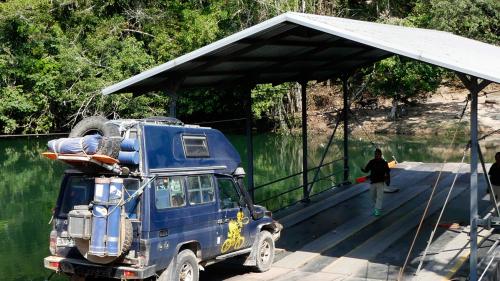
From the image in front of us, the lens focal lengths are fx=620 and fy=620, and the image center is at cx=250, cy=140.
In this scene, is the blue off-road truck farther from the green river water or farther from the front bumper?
the green river water

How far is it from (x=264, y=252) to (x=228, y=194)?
155cm

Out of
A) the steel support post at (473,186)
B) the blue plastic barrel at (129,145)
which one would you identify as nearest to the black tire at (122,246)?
the blue plastic barrel at (129,145)

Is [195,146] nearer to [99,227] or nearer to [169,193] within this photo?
[169,193]

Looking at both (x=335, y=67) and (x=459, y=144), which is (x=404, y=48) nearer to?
(x=335, y=67)

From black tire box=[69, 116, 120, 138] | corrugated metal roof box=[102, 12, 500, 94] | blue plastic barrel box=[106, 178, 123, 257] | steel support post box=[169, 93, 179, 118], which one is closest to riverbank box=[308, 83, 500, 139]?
corrugated metal roof box=[102, 12, 500, 94]

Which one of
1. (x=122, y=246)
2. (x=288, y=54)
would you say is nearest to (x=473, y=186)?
(x=288, y=54)

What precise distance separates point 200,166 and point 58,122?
3492 cm

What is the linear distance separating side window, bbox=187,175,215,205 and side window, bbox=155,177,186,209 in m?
0.19

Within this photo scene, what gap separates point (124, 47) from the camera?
39719 millimetres

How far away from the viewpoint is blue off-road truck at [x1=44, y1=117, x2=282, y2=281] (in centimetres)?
792

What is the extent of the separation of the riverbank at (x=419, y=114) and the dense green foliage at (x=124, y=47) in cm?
166

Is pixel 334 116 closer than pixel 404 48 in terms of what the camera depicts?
No

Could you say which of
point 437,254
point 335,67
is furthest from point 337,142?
point 437,254

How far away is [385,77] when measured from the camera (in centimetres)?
3994
